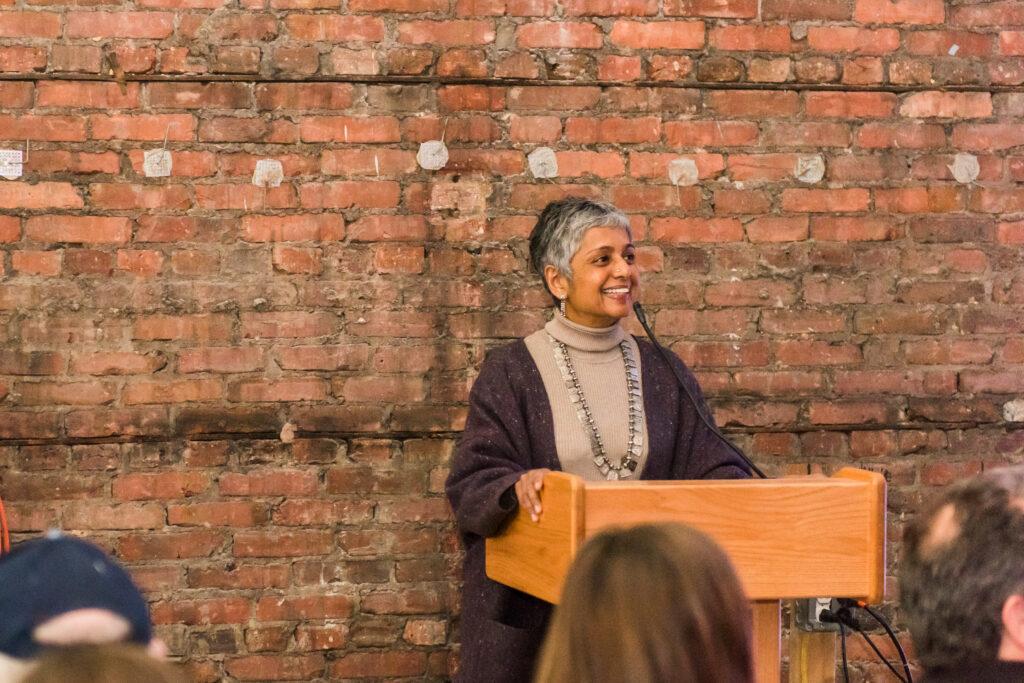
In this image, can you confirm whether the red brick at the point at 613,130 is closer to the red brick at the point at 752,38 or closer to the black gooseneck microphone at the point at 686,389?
the red brick at the point at 752,38

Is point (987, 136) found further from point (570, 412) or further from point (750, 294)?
point (570, 412)

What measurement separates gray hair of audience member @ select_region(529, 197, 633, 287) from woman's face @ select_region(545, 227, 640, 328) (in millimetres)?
15

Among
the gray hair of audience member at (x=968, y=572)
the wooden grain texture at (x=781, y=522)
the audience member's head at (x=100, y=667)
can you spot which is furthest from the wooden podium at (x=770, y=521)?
the audience member's head at (x=100, y=667)

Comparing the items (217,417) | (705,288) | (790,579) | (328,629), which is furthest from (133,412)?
(790,579)

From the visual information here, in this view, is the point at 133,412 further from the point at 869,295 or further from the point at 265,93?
the point at 869,295

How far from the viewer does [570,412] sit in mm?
2496

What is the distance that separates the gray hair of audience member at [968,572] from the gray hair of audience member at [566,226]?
1277 millimetres

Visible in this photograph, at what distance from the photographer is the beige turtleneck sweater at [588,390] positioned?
2.47 metres

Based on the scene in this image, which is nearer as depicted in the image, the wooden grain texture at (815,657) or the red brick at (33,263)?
the wooden grain texture at (815,657)

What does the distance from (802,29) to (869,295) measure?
74 cm

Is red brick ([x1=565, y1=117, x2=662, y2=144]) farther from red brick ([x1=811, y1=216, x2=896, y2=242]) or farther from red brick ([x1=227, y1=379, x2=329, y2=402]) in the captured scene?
red brick ([x1=227, y1=379, x2=329, y2=402])

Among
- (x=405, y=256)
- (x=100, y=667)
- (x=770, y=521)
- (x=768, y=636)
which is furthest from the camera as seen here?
(x=405, y=256)

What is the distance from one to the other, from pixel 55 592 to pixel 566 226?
5.47 feet

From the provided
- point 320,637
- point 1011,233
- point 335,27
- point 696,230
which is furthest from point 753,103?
point 320,637
